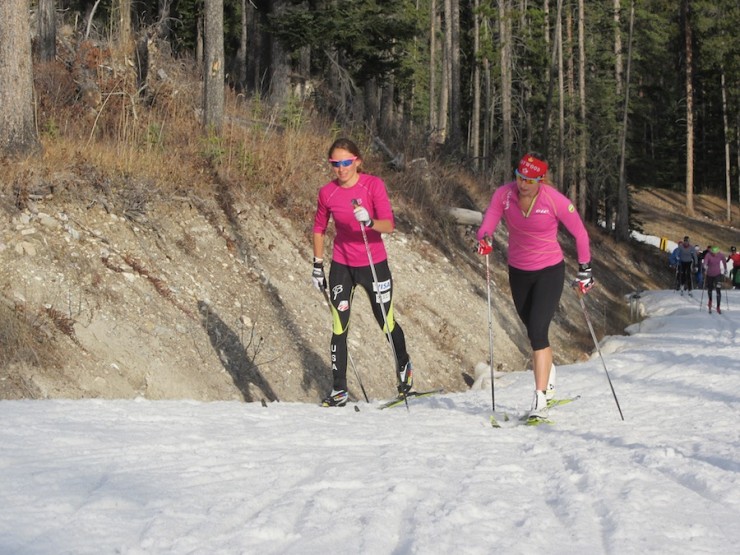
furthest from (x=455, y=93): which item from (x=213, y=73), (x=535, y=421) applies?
(x=535, y=421)

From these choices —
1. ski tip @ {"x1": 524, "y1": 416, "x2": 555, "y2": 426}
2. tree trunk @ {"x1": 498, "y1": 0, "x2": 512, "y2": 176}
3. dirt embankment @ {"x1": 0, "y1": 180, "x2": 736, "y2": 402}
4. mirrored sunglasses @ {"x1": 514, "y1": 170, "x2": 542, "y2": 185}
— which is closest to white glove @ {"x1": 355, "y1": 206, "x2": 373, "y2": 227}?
mirrored sunglasses @ {"x1": 514, "y1": 170, "x2": 542, "y2": 185}

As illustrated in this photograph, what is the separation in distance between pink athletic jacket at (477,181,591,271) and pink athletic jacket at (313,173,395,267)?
1.01 metres

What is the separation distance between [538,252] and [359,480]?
3.31 meters

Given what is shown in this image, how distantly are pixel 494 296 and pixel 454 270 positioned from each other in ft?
4.11

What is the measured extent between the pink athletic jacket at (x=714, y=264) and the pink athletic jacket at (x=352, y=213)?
63.4 ft

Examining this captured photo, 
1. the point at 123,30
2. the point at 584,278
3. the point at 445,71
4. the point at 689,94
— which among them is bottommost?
the point at 584,278

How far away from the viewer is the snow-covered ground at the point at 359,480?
391 centimetres

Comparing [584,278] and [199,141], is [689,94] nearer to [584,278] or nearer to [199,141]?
[199,141]

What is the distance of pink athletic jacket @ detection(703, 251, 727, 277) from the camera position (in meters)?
25.1

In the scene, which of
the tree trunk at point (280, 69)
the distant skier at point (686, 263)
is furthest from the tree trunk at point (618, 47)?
the tree trunk at point (280, 69)

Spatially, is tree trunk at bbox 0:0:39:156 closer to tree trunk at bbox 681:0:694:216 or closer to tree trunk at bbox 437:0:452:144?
tree trunk at bbox 437:0:452:144

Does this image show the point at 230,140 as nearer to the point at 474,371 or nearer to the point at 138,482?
the point at 474,371

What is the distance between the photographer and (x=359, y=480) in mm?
4895

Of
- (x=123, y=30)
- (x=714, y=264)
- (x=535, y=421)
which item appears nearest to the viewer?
(x=535, y=421)
